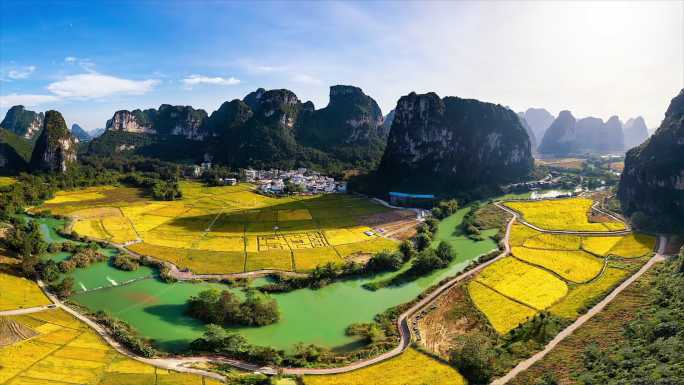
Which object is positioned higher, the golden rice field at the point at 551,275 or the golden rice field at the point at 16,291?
the golden rice field at the point at 551,275

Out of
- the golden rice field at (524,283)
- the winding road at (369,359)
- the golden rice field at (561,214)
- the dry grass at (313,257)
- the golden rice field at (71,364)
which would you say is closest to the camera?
the golden rice field at (71,364)

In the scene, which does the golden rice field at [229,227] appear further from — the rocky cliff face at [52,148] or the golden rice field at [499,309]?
the golden rice field at [499,309]

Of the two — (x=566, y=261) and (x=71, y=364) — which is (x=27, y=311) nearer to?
(x=71, y=364)

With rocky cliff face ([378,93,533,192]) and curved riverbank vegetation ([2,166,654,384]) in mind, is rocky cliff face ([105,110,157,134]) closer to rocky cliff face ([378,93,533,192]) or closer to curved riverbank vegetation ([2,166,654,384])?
curved riverbank vegetation ([2,166,654,384])

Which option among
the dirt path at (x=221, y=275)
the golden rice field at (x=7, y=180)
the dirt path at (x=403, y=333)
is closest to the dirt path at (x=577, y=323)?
the dirt path at (x=403, y=333)

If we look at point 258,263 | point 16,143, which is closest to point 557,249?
point 258,263

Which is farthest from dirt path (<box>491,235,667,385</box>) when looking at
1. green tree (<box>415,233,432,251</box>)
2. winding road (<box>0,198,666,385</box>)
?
green tree (<box>415,233,432,251</box>)
